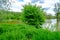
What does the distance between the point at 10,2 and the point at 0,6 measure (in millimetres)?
394

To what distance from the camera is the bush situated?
9.70 m

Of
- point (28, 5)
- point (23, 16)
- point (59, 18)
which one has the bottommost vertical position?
point (59, 18)

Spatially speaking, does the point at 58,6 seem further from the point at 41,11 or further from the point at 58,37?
the point at 58,37

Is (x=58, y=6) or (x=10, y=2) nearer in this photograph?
(x=10, y=2)

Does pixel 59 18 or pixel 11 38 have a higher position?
pixel 11 38

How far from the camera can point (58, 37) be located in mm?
3490

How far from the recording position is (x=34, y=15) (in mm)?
9711

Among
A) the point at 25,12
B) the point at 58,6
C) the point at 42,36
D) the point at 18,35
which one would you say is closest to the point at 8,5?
the point at 18,35

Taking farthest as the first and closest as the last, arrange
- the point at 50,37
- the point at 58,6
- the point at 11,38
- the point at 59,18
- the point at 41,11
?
1. the point at 59,18
2. the point at 58,6
3. the point at 41,11
4. the point at 11,38
5. the point at 50,37

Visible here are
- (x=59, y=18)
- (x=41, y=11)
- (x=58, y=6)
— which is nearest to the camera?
(x=41, y=11)

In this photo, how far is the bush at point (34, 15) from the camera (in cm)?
970

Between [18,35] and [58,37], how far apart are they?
96 centimetres

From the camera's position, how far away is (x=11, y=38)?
3.71 m

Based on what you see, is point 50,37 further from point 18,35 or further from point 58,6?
point 58,6
